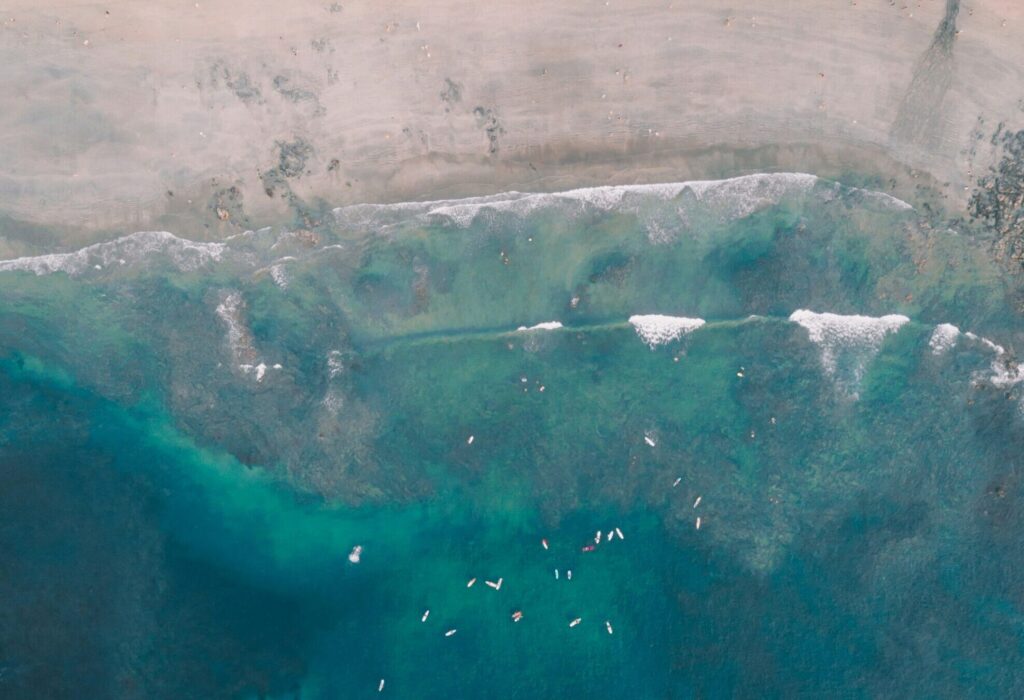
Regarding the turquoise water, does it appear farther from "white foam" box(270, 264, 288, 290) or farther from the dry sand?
the dry sand

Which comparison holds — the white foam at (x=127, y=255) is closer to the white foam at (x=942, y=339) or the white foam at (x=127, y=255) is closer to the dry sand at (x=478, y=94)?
the dry sand at (x=478, y=94)

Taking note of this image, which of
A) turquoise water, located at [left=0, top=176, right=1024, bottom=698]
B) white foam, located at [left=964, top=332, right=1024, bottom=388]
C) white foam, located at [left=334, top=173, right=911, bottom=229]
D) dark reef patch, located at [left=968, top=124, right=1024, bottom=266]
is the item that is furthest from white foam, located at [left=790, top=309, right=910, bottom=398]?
dark reef patch, located at [left=968, top=124, right=1024, bottom=266]

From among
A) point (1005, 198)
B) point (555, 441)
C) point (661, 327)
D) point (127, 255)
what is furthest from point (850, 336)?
point (127, 255)

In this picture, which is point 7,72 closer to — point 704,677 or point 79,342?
point 79,342

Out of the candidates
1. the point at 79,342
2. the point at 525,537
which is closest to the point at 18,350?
the point at 79,342

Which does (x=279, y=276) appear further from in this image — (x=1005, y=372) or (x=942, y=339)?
(x=1005, y=372)

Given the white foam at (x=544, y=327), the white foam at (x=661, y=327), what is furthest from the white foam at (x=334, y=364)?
the white foam at (x=661, y=327)
